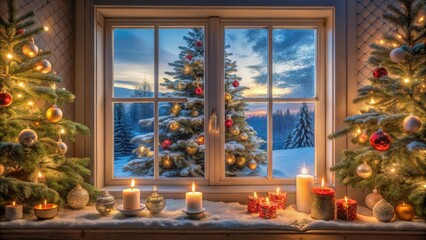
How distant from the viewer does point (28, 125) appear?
4.78 ft

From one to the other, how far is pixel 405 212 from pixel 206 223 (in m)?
1.00

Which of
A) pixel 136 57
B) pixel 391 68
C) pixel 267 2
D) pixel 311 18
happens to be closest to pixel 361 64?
pixel 391 68

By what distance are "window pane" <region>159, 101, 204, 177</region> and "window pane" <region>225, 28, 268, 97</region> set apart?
0.33 m

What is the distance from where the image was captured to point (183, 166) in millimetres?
2057

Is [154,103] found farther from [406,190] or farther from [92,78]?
[406,190]

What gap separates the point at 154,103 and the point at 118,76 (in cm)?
31

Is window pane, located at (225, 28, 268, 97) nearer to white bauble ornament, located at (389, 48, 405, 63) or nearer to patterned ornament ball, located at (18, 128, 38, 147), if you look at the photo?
white bauble ornament, located at (389, 48, 405, 63)

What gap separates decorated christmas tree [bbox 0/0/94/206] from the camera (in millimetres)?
1374

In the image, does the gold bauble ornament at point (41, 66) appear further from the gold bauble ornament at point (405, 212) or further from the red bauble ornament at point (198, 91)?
the gold bauble ornament at point (405, 212)

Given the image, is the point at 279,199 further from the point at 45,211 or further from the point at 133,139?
the point at 45,211

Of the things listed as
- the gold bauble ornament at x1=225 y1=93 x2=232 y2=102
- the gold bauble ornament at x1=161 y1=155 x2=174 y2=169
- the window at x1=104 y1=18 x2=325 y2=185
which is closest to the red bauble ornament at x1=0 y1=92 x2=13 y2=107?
the window at x1=104 y1=18 x2=325 y2=185

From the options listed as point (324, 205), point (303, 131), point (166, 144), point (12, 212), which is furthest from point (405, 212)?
Answer: point (12, 212)

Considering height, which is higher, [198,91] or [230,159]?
[198,91]

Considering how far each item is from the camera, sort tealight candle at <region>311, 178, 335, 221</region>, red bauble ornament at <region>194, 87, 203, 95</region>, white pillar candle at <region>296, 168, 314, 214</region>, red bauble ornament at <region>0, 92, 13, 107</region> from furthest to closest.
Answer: red bauble ornament at <region>194, 87, 203, 95</region> → white pillar candle at <region>296, 168, 314, 214</region> → tealight candle at <region>311, 178, 335, 221</region> → red bauble ornament at <region>0, 92, 13, 107</region>
